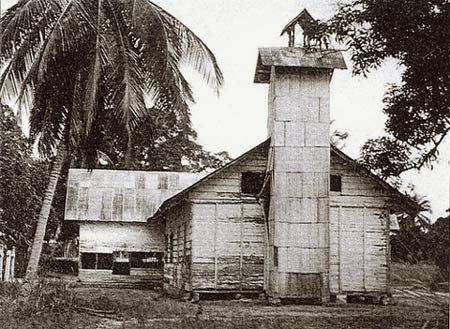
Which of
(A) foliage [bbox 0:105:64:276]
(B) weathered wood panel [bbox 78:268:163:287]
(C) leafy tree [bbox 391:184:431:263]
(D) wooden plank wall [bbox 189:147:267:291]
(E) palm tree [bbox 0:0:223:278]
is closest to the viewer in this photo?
(C) leafy tree [bbox 391:184:431:263]

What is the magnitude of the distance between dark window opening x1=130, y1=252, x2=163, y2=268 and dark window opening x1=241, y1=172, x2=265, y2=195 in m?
6.39

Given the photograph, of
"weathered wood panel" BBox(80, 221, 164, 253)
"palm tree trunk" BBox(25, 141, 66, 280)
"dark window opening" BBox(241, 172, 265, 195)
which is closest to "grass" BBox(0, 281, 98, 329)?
"palm tree trunk" BBox(25, 141, 66, 280)

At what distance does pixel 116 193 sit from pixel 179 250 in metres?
4.00

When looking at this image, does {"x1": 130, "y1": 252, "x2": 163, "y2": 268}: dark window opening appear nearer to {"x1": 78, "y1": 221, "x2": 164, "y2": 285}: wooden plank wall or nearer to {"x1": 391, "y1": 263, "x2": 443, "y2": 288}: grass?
{"x1": 78, "y1": 221, "x2": 164, "y2": 285}: wooden plank wall

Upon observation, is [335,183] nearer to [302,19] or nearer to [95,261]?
[302,19]

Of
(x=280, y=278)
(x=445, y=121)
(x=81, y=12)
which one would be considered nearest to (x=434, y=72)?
(x=445, y=121)

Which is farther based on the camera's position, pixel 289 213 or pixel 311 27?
pixel 289 213

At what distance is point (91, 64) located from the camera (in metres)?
10.6

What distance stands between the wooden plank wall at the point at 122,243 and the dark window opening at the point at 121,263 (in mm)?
121

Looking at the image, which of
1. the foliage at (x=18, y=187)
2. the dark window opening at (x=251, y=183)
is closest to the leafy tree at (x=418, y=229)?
the dark window opening at (x=251, y=183)

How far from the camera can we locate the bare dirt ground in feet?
31.0

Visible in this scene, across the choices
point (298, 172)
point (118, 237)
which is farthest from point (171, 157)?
point (298, 172)

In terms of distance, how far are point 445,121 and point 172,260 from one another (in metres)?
11.3

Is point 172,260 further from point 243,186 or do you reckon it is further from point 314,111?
point 314,111
